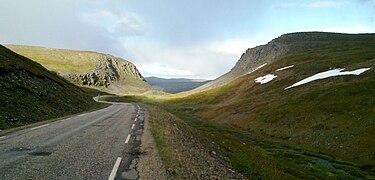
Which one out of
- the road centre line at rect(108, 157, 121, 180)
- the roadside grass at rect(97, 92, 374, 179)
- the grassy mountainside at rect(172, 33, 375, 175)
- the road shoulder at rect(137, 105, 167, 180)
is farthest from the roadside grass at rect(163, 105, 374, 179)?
the road centre line at rect(108, 157, 121, 180)

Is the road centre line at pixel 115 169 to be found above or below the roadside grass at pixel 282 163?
above

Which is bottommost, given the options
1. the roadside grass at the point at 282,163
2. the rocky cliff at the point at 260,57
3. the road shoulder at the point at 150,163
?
the roadside grass at the point at 282,163

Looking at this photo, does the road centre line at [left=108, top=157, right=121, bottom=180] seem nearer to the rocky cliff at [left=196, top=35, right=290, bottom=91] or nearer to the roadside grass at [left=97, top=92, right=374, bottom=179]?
the roadside grass at [left=97, top=92, right=374, bottom=179]

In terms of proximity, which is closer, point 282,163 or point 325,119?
point 282,163

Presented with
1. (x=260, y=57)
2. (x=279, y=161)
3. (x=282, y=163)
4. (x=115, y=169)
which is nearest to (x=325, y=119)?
(x=279, y=161)

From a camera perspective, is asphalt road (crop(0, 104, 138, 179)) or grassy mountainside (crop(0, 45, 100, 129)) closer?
asphalt road (crop(0, 104, 138, 179))

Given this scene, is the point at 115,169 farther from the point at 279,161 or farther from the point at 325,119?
the point at 325,119

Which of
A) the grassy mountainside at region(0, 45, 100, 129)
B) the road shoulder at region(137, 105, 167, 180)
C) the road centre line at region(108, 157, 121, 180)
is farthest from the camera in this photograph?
the grassy mountainside at region(0, 45, 100, 129)

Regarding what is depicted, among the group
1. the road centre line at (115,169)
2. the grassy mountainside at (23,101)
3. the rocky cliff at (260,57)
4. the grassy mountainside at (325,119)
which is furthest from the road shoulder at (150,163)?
the rocky cliff at (260,57)

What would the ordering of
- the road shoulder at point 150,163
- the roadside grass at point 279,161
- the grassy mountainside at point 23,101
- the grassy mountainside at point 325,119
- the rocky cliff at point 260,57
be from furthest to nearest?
the rocky cliff at point 260,57 → the grassy mountainside at point 325,119 → the grassy mountainside at point 23,101 → the roadside grass at point 279,161 → the road shoulder at point 150,163

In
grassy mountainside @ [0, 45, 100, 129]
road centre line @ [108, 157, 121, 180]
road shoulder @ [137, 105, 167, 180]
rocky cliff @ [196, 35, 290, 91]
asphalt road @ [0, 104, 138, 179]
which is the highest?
rocky cliff @ [196, 35, 290, 91]

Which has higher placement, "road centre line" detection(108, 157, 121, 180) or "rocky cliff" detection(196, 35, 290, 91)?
"rocky cliff" detection(196, 35, 290, 91)

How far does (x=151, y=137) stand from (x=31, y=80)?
30961 millimetres

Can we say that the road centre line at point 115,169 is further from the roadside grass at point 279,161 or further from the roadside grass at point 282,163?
the roadside grass at point 282,163
